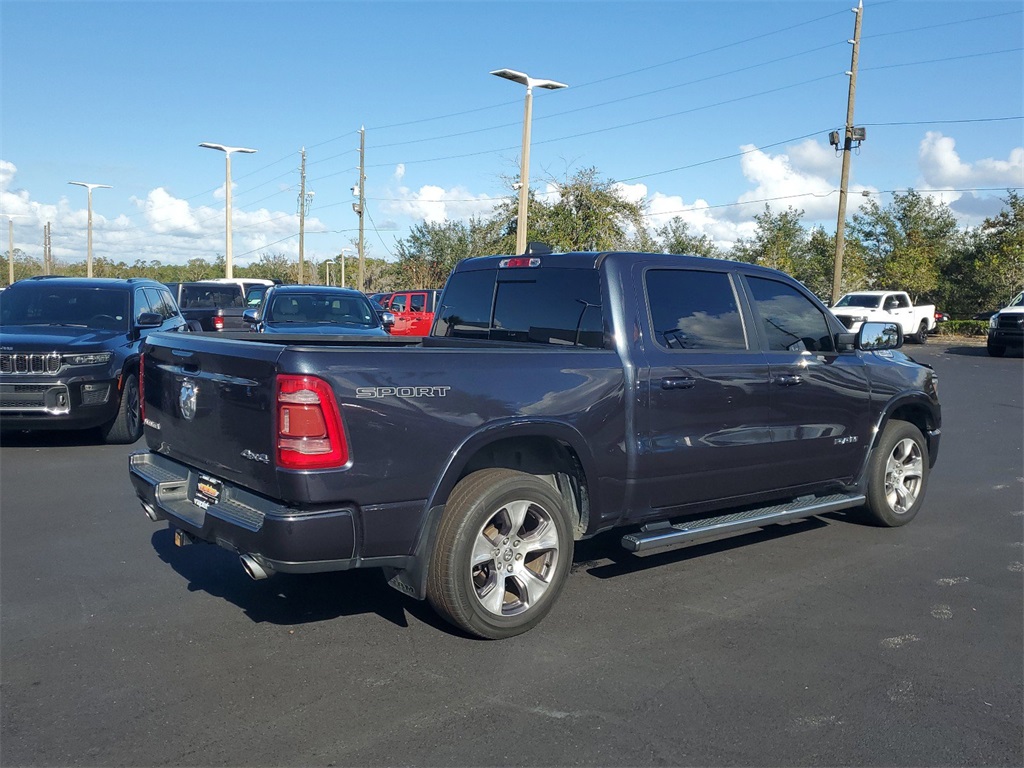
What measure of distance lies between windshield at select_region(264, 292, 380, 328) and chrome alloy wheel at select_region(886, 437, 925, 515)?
8273 millimetres

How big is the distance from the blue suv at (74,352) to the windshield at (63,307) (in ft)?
0.03

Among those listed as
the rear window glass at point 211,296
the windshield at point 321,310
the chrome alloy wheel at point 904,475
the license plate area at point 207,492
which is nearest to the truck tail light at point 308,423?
the license plate area at point 207,492

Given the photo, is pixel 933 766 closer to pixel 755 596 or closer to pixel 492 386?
pixel 755 596

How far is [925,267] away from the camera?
1554 inches

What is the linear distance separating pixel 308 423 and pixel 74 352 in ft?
20.2

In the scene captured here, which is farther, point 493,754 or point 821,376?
point 821,376

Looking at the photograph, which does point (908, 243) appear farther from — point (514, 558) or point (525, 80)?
point (514, 558)

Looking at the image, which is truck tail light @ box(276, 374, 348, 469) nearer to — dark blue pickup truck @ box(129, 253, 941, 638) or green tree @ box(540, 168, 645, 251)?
dark blue pickup truck @ box(129, 253, 941, 638)

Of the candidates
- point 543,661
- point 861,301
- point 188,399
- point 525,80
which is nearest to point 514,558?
point 543,661

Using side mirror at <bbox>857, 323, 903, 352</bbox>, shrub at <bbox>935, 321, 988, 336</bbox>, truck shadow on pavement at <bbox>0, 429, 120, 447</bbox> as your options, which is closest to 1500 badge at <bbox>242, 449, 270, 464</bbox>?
side mirror at <bbox>857, 323, 903, 352</bbox>

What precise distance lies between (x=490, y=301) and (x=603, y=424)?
1494 mm

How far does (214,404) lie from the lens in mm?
4320

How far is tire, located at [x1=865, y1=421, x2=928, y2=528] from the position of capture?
655cm

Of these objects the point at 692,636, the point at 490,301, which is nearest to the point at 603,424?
the point at 692,636
